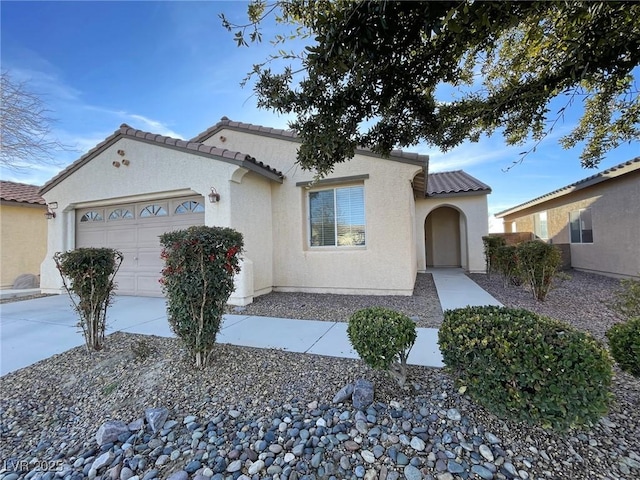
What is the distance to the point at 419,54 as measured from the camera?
4.14 meters

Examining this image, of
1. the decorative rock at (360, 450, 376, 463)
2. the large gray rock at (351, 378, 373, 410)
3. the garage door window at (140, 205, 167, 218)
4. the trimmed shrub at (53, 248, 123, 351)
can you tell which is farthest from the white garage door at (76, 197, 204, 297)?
the decorative rock at (360, 450, 376, 463)

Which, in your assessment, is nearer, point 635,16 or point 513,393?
point 513,393

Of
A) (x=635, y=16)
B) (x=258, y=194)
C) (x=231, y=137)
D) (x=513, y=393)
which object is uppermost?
(x=231, y=137)

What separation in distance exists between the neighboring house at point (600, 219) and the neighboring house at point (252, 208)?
8038mm

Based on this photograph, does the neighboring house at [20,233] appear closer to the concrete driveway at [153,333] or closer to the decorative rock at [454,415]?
the concrete driveway at [153,333]

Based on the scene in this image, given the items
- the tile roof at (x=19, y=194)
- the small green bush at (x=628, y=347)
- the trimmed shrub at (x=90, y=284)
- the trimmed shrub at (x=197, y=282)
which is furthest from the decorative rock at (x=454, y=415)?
the tile roof at (x=19, y=194)

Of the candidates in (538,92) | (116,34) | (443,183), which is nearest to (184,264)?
(538,92)

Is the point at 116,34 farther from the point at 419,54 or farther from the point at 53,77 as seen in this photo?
the point at 419,54

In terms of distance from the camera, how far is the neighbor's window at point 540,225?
56.7ft

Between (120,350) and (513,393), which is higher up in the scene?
(513,393)

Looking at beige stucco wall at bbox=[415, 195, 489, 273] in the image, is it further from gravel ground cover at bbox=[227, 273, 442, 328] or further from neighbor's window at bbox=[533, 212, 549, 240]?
neighbor's window at bbox=[533, 212, 549, 240]

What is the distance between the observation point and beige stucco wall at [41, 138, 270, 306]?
26.9 feet

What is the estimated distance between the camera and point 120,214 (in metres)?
10.0

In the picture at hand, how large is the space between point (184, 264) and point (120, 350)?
7.24 feet
